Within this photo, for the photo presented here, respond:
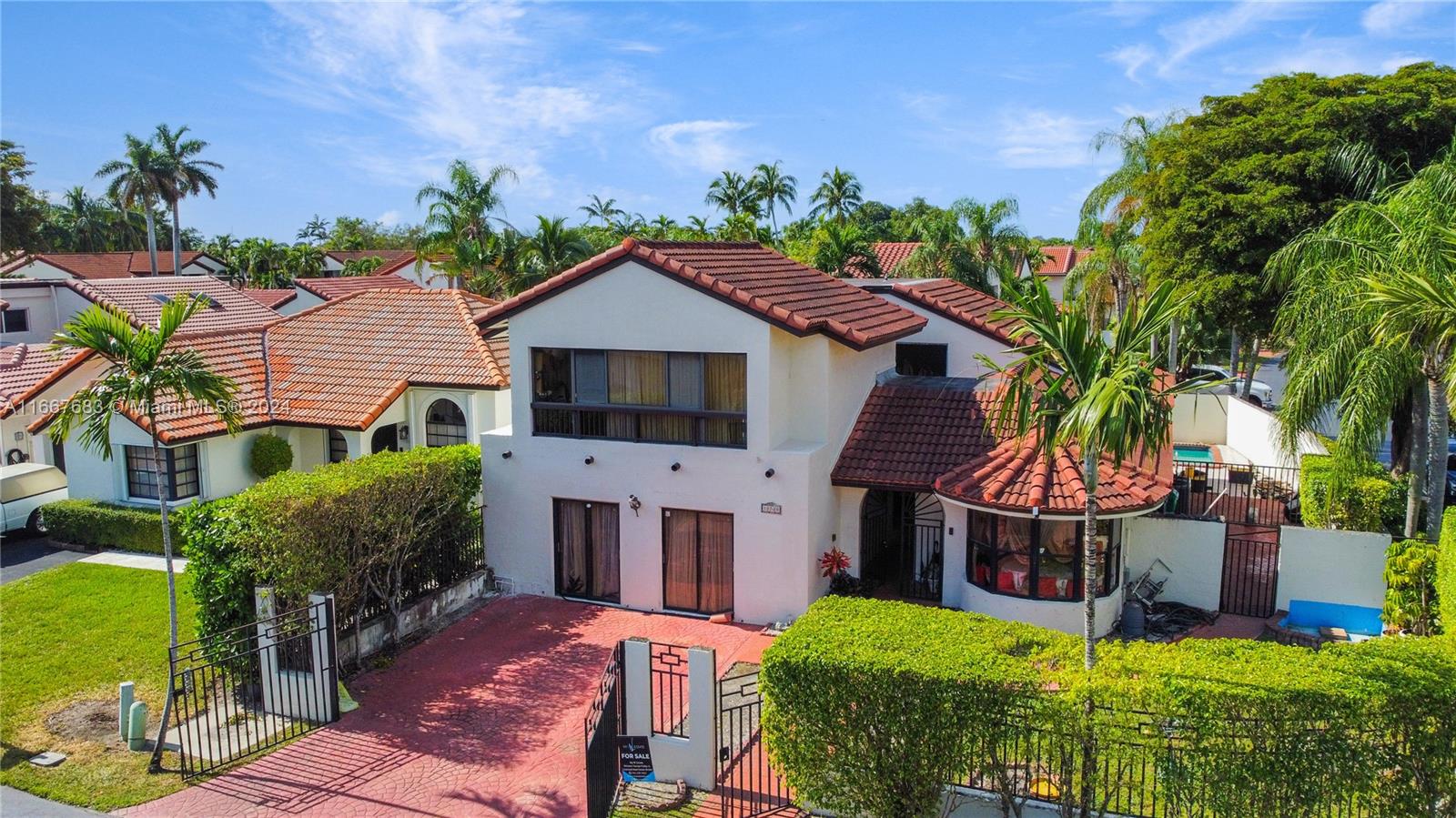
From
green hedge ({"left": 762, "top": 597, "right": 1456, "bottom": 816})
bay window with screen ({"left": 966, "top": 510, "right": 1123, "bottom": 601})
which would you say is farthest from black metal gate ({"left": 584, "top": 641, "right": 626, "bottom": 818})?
bay window with screen ({"left": 966, "top": 510, "right": 1123, "bottom": 601})

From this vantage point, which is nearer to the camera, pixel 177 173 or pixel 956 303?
pixel 956 303

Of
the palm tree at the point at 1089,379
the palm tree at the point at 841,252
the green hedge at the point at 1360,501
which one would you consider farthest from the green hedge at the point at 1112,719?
the palm tree at the point at 841,252

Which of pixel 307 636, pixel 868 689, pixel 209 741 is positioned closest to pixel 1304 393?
pixel 868 689

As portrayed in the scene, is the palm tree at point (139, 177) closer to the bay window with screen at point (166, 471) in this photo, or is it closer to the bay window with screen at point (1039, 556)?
the bay window with screen at point (166, 471)

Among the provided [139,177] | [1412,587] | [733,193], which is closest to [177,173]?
[139,177]

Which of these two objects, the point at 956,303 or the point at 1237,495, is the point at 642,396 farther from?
the point at 1237,495

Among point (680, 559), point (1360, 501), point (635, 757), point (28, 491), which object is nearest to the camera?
point (635, 757)

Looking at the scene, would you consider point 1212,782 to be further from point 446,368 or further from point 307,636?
point 446,368
